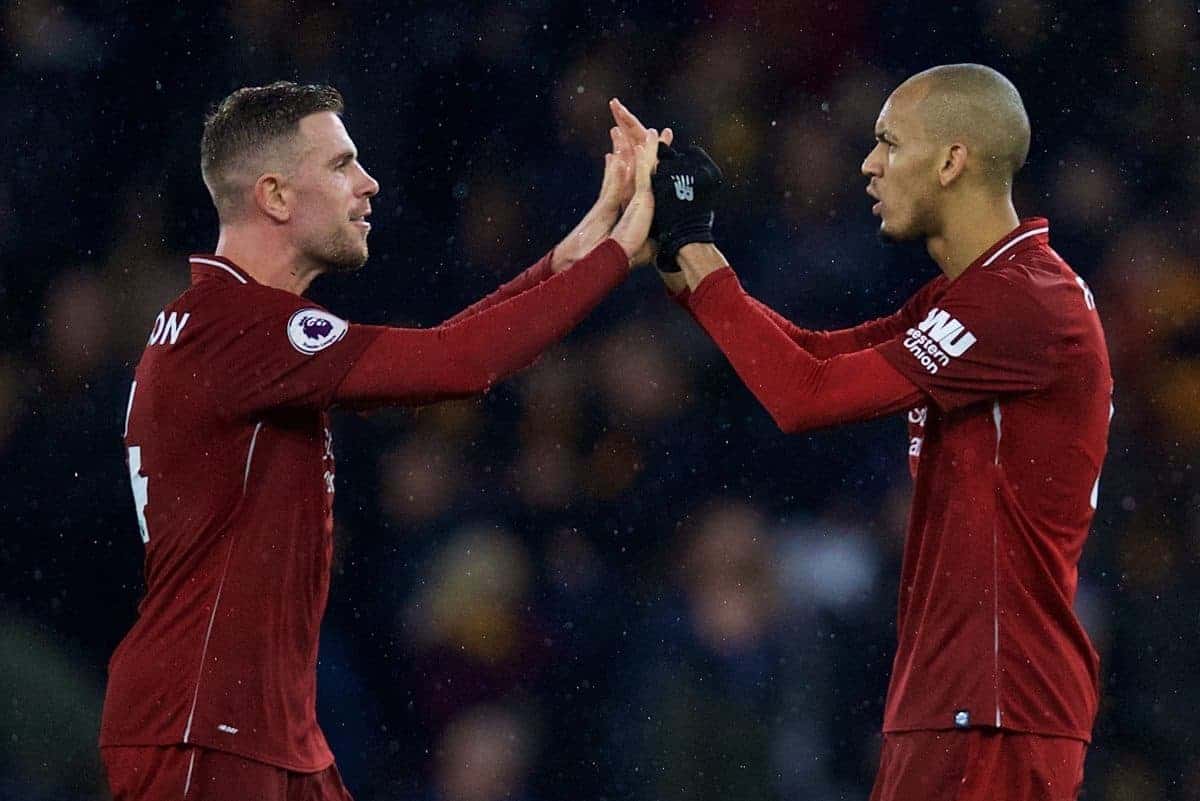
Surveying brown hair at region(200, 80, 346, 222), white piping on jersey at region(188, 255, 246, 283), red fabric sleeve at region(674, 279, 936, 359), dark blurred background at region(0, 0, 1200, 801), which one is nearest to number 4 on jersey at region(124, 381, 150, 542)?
white piping on jersey at region(188, 255, 246, 283)

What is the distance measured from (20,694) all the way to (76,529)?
1.48 ft

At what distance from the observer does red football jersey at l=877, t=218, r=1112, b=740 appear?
8.20 ft

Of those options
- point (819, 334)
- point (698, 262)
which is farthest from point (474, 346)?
point (819, 334)

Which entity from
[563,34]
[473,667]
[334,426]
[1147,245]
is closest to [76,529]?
[334,426]

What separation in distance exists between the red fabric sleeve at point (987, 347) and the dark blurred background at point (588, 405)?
1.85 meters

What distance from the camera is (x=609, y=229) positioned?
3062mm

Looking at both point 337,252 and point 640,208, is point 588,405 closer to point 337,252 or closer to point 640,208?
point 640,208

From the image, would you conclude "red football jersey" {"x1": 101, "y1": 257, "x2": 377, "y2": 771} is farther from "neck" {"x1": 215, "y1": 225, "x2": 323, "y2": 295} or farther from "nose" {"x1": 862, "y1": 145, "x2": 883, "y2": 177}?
"nose" {"x1": 862, "y1": 145, "x2": 883, "y2": 177}

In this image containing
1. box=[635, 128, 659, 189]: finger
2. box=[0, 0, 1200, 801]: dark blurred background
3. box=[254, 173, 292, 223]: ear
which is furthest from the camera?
box=[0, 0, 1200, 801]: dark blurred background

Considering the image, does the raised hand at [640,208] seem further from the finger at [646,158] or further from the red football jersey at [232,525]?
the red football jersey at [232,525]

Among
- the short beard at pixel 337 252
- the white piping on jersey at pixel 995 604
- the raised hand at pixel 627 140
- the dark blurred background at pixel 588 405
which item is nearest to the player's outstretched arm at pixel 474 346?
the short beard at pixel 337 252

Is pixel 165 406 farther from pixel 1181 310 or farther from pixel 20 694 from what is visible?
pixel 1181 310

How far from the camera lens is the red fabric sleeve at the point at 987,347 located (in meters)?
2.56

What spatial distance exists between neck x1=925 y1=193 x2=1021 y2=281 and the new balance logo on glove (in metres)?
0.44
